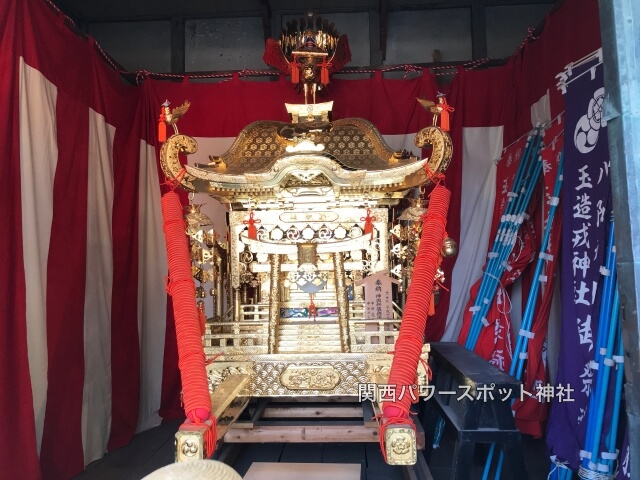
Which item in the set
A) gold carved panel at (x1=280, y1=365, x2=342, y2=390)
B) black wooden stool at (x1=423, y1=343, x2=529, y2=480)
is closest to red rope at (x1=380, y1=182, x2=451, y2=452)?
black wooden stool at (x1=423, y1=343, x2=529, y2=480)

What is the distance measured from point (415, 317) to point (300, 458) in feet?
4.55

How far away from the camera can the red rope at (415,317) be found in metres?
1.70

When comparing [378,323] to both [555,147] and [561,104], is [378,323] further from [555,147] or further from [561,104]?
[561,104]

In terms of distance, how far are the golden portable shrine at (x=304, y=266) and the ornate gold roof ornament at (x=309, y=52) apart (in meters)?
0.04

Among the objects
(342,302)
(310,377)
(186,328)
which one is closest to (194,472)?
(186,328)

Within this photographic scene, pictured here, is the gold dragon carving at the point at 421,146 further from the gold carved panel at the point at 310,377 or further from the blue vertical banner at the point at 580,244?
the gold carved panel at the point at 310,377

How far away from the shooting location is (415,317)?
200 centimetres

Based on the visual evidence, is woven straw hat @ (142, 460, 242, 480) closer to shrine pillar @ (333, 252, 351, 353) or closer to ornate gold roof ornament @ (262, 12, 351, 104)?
shrine pillar @ (333, 252, 351, 353)

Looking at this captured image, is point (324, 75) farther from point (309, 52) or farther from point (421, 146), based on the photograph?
point (421, 146)

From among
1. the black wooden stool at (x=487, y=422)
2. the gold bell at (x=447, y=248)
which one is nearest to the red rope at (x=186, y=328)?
the black wooden stool at (x=487, y=422)

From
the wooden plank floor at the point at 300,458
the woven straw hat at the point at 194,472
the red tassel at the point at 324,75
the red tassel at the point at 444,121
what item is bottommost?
the wooden plank floor at the point at 300,458

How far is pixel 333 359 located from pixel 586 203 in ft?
5.31

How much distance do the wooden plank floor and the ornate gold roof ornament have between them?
2.56 meters

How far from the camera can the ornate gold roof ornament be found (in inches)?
129
